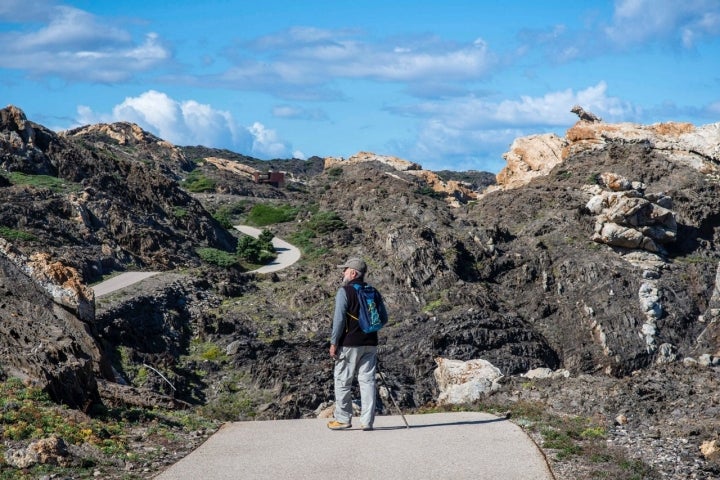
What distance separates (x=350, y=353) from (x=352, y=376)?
301mm

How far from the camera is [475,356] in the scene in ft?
91.5

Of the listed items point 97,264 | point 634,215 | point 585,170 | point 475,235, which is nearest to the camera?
point 97,264

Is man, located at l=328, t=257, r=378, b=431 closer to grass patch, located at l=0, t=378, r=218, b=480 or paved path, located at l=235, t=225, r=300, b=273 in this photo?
grass patch, located at l=0, t=378, r=218, b=480

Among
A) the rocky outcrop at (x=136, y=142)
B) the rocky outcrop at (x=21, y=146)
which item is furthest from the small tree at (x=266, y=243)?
the rocky outcrop at (x=136, y=142)

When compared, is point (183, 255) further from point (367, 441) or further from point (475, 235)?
point (367, 441)

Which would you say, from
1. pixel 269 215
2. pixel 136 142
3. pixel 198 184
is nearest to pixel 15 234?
pixel 269 215

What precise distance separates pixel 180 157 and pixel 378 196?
49080mm

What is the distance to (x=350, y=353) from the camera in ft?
32.6

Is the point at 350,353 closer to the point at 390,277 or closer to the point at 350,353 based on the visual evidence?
the point at 350,353

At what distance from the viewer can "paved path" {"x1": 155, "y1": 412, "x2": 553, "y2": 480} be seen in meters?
7.86

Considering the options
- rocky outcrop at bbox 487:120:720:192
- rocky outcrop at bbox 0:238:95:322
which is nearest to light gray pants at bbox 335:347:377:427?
rocky outcrop at bbox 0:238:95:322

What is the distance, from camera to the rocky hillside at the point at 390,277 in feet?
64.3

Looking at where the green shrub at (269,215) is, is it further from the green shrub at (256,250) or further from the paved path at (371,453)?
the paved path at (371,453)

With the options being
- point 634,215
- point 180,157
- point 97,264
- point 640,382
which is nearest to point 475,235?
point 634,215
